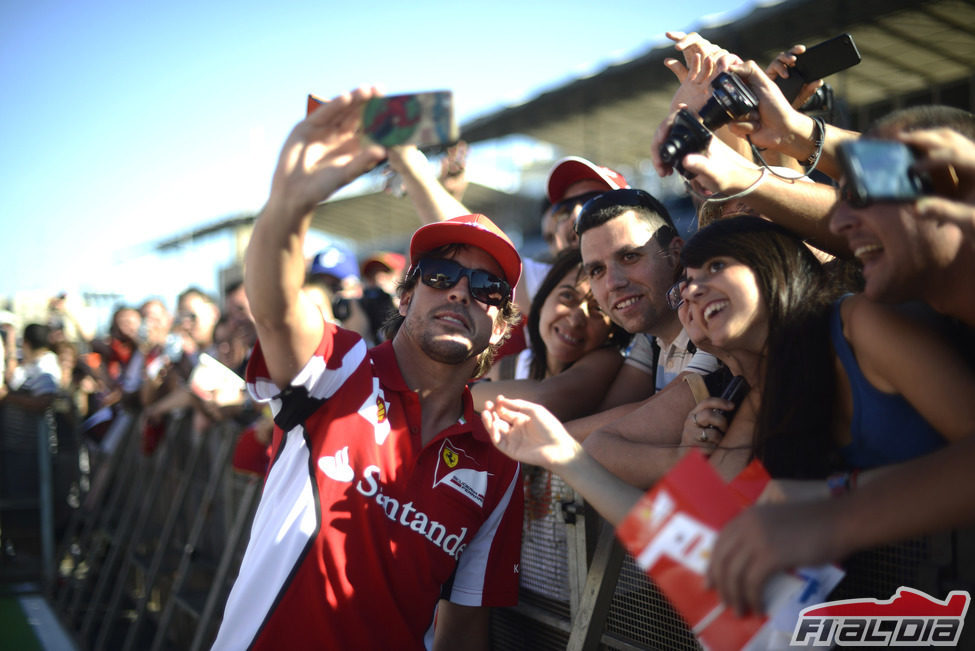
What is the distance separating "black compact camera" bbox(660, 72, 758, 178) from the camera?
2127mm

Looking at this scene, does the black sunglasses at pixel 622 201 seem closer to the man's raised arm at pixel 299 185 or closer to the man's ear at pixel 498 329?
the man's ear at pixel 498 329

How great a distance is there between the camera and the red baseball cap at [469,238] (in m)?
2.71

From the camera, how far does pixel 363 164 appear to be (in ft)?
5.98

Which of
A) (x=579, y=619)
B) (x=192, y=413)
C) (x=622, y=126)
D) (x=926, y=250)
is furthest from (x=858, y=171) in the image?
(x=622, y=126)

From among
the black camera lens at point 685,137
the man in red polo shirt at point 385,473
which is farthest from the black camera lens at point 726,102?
the man in red polo shirt at point 385,473

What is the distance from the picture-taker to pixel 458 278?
2709 millimetres

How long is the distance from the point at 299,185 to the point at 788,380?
1.26 metres

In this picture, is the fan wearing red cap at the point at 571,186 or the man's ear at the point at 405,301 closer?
the man's ear at the point at 405,301

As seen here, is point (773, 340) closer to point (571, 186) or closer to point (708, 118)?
point (708, 118)

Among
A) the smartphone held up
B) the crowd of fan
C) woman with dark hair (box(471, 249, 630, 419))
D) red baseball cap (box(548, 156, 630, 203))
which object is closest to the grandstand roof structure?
red baseball cap (box(548, 156, 630, 203))

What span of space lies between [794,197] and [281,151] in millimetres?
1407

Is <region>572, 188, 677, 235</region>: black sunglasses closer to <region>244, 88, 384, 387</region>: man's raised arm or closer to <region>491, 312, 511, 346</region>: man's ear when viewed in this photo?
<region>491, 312, 511, 346</region>: man's ear

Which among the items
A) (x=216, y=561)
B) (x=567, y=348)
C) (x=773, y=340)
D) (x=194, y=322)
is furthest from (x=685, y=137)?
(x=194, y=322)
